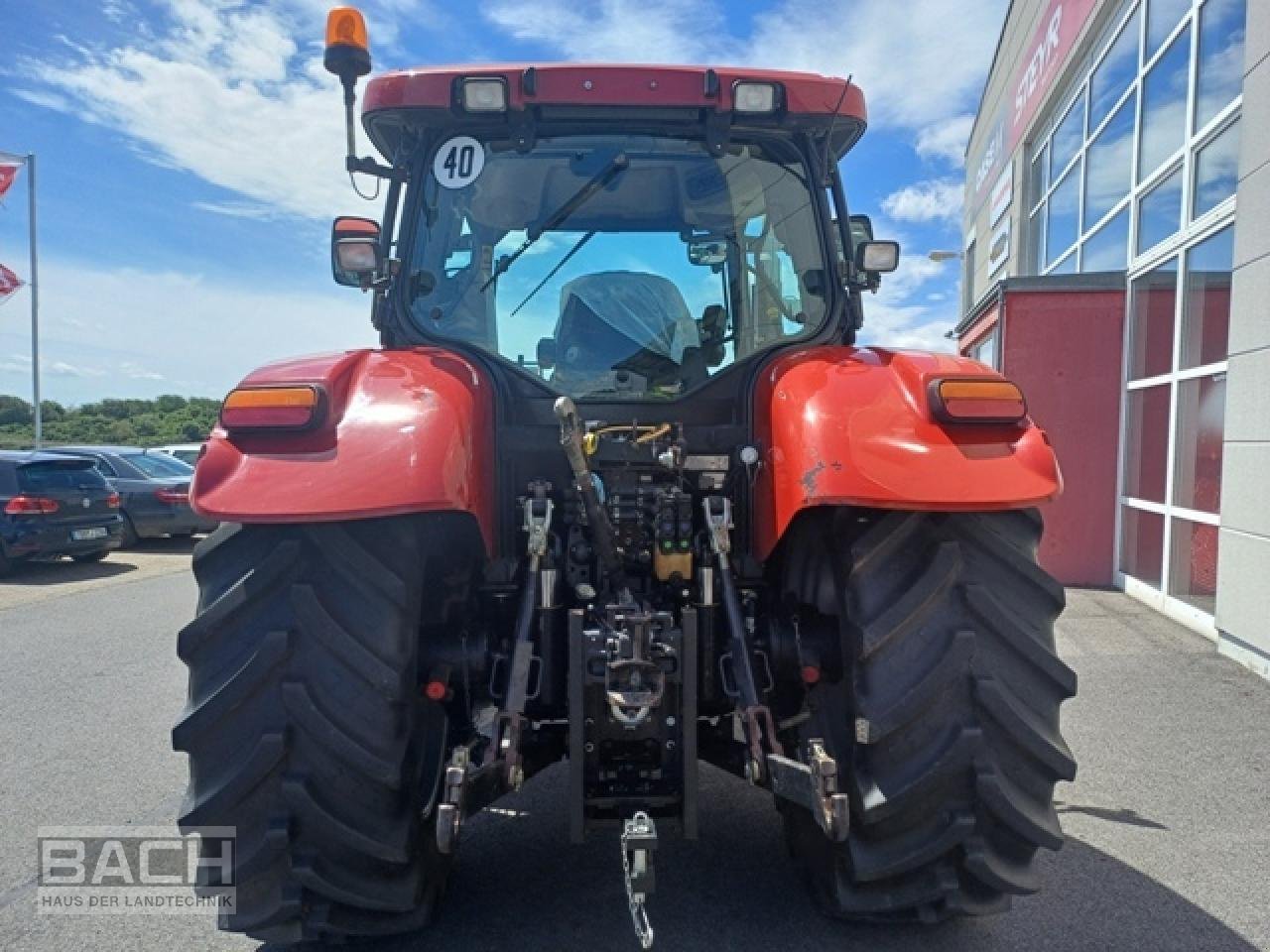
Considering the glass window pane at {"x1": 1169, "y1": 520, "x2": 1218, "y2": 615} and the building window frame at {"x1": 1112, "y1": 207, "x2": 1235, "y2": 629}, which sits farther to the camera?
the glass window pane at {"x1": 1169, "y1": 520, "x2": 1218, "y2": 615}

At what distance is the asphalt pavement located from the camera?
257 centimetres

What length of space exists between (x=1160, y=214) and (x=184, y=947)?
8760 mm

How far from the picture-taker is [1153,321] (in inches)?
314

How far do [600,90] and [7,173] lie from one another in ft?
71.7

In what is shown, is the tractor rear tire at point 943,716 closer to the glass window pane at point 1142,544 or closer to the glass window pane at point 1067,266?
the glass window pane at point 1142,544

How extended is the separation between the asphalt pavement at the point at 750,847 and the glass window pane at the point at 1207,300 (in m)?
2.60

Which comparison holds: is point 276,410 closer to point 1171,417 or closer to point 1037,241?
point 1171,417

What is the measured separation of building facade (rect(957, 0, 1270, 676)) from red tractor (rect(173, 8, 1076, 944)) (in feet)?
13.4

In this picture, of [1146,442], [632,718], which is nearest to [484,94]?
[632,718]

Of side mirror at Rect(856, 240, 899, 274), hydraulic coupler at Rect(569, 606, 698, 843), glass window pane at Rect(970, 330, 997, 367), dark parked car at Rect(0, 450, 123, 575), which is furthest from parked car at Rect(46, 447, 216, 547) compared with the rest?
hydraulic coupler at Rect(569, 606, 698, 843)

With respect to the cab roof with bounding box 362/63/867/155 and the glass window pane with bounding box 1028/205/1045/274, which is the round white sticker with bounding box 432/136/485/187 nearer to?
the cab roof with bounding box 362/63/867/155

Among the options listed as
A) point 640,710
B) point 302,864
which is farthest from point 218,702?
point 640,710

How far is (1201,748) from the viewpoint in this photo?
13.8ft

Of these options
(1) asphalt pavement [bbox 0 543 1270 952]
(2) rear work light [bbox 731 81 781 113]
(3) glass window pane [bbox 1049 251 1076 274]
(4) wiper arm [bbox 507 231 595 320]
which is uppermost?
(3) glass window pane [bbox 1049 251 1076 274]
